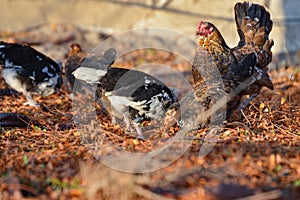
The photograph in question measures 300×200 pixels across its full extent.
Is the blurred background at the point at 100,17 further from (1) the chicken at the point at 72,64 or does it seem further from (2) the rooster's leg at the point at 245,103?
(2) the rooster's leg at the point at 245,103

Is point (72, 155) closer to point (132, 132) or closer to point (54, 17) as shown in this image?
point (132, 132)

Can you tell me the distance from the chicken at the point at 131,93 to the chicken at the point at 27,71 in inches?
46.7

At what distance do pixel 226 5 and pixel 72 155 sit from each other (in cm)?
636

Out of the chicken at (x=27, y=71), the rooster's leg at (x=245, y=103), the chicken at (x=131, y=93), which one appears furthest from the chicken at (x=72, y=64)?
the rooster's leg at (x=245, y=103)

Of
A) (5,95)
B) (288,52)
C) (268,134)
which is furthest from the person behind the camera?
(288,52)

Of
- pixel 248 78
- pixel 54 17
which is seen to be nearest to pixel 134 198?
pixel 248 78

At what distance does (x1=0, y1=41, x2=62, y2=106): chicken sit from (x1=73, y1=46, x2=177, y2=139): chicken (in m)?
1.19

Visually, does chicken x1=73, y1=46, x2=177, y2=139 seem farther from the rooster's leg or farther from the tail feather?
the tail feather

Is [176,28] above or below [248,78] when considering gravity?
above

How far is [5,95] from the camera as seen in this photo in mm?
6820

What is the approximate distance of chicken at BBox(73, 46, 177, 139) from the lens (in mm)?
5293

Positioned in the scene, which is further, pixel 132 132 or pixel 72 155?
pixel 132 132

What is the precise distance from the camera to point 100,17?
34.2 ft

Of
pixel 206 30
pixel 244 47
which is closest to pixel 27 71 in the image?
pixel 206 30
